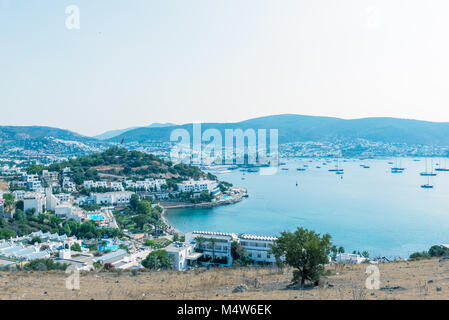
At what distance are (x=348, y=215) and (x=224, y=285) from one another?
11.5 m

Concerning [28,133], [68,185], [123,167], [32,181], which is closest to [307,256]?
[68,185]

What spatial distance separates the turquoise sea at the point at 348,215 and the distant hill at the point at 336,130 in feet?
132

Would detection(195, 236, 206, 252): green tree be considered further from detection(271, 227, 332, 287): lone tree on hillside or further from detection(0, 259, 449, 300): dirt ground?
detection(271, 227, 332, 287): lone tree on hillside

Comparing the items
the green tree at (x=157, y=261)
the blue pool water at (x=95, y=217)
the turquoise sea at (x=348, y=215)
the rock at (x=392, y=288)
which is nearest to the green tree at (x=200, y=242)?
the green tree at (x=157, y=261)

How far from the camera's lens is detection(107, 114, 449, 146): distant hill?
59.6m

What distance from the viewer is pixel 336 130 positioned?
70.4 m

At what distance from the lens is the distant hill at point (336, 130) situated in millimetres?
59641

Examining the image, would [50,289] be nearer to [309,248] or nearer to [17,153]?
[309,248]

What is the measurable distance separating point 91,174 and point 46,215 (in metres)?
7.27

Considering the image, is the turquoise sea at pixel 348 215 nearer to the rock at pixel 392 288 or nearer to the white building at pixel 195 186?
the white building at pixel 195 186

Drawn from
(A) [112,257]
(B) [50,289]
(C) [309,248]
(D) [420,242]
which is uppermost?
(C) [309,248]

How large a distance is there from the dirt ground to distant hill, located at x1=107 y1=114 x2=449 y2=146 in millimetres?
53608
